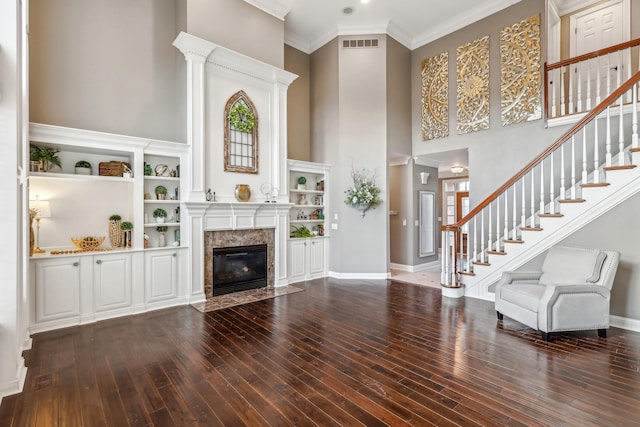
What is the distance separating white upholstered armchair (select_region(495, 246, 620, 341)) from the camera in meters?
3.29

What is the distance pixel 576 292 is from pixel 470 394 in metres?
1.97

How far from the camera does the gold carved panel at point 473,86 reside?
5973mm

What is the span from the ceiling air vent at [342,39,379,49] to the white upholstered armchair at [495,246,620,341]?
5304 mm

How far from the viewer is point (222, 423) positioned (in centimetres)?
205

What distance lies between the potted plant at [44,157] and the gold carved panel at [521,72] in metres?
7.19

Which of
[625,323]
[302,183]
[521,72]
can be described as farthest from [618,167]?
[302,183]

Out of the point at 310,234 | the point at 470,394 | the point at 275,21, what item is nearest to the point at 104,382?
the point at 470,394

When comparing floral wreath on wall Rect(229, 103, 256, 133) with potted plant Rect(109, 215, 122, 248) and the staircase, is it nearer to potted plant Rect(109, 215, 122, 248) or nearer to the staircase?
potted plant Rect(109, 215, 122, 248)

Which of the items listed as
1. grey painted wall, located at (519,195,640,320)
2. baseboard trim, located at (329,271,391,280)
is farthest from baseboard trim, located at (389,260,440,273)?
grey painted wall, located at (519,195,640,320)

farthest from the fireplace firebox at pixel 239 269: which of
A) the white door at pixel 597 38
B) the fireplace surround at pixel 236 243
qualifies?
the white door at pixel 597 38

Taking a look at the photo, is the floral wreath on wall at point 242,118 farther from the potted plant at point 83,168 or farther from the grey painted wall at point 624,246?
the grey painted wall at point 624,246

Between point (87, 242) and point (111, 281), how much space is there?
61 centimetres

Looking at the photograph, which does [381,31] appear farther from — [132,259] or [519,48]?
[132,259]

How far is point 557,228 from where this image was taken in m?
4.19
